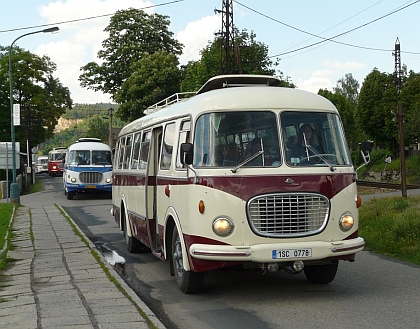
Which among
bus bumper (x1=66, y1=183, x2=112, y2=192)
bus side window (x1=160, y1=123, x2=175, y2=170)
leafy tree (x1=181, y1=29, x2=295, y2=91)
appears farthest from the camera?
leafy tree (x1=181, y1=29, x2=295, y2=91)

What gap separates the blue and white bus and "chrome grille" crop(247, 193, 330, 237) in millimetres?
22947

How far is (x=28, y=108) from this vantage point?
6381cm

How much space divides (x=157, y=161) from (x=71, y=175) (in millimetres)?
20501

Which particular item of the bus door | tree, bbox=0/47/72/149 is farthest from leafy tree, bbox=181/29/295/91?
the bus door

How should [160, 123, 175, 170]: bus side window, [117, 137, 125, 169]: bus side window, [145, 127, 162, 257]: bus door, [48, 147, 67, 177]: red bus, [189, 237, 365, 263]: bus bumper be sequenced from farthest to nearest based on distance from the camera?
1. [48, 147, 67, 177]: red bus
2. [117, 137, 125, 169]: bus side window
3. [145, 127, 162, 257]: bus door
4. [160, 123, 175, 170]: bus side window
5. [189, 237, 365, 263]: bus bumper

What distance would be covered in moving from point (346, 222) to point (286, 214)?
85 centimetres

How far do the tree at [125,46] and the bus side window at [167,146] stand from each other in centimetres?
5274

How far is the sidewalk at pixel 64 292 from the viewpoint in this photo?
716 centimetres

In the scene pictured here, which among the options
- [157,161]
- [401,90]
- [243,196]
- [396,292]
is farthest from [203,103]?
[401,90]

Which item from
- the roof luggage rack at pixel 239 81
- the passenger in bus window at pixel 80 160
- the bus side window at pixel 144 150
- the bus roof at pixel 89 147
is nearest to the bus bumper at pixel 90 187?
the passenger in bus window at pixel 80 160

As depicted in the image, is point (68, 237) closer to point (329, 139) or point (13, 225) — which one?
point (13, 225)

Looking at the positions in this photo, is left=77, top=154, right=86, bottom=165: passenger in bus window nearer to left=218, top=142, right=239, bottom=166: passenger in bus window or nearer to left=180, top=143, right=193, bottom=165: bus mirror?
left=180, top=143, right=193, bottom=165: bus mirror

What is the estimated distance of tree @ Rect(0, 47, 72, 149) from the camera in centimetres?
6681

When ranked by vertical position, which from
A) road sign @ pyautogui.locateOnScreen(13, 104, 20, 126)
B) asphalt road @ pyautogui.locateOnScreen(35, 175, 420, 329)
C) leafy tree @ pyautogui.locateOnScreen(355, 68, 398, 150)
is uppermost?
leafy tree @ pyautogui.locateOnScreen(355, 68, 398, 150)
